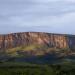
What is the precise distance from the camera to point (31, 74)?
12362 cm

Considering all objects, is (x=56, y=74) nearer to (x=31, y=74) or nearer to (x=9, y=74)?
(x=31, y=74)

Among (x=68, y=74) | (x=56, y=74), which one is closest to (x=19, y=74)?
(x=56, y=74)

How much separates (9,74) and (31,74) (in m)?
10.9

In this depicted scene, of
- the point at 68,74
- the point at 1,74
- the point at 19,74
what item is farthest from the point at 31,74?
the point at 68,74

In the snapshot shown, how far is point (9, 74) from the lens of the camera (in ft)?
420

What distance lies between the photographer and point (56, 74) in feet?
401

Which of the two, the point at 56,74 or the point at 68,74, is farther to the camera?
the point at 68,74

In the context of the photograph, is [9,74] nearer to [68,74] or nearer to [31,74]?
[31,74]

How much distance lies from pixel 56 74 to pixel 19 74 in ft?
52.3

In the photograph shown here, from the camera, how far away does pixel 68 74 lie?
137 metres

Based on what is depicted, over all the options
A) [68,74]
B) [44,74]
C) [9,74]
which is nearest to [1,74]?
[9,74]

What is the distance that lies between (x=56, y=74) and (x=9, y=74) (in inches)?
844

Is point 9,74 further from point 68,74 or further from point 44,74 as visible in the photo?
point 68,74

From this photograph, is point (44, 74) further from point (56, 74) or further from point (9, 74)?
point (9, 74)
